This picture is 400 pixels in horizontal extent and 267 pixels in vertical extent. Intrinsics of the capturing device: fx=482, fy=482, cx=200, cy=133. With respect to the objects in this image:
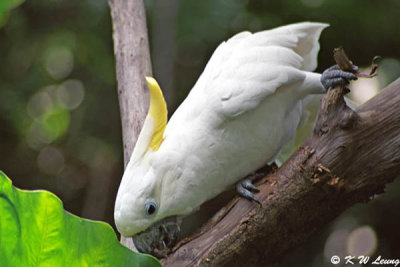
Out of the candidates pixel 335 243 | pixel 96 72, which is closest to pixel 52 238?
pixel 335 243

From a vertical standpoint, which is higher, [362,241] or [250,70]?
[250,70]

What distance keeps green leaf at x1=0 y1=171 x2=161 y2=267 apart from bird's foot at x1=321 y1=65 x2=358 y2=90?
2.25 ft

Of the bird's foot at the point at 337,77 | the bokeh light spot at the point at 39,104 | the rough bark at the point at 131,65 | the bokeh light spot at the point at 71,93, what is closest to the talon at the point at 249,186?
the bird's foot at the point at 337,77

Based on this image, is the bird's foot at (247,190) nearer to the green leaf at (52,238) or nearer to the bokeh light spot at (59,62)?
the green leaf at (52,238)

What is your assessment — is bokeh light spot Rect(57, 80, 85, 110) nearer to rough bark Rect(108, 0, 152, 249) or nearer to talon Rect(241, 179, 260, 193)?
rough bark Rect(108, 0, 152, 249)

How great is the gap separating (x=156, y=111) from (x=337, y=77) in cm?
54

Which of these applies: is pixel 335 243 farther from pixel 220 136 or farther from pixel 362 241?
pixel 220 136

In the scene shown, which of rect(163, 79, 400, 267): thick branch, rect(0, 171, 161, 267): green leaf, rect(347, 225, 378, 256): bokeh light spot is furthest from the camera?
rect(347, 225, 378, 256): bokeh light spot

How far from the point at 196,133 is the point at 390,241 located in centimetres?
160

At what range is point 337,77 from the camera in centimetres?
133

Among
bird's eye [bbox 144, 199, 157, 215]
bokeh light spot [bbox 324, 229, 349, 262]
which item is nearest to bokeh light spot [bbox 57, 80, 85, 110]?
bokeh light spot [bbox 324, 229, 349, 262]

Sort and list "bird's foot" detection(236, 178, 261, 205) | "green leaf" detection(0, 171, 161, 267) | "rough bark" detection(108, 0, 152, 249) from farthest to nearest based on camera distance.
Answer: "rough bark" detection(108, 0, 152, 249), "bird's foot" detection(236, 178, 261, 205), "green leaf" detection(0, 171, 161, 267)

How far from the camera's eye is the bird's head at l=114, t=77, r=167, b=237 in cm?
139

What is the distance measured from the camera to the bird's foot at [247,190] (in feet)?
4.53
